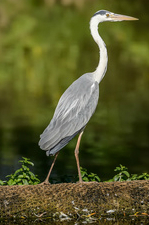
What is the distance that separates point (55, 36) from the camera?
84.1 feet

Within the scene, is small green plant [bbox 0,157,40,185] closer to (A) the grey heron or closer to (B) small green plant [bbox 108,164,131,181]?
(A) the grey heron

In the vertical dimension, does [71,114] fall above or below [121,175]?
above

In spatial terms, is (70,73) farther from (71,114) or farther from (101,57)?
(71,114)

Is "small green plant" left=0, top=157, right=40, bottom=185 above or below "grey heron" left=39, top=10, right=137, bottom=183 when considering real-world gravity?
below

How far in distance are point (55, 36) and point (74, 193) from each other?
19.9 meters

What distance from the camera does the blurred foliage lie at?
38.3 ft

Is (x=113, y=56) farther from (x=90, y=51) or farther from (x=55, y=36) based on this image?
(x=55, y=36)

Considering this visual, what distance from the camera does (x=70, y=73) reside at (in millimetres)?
19953

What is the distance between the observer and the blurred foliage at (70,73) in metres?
11.7

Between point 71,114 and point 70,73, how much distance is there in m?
13.0

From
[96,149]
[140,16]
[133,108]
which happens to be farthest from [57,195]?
[140,16]

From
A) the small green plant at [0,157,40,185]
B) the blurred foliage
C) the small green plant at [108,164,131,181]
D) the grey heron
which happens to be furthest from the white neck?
the blurred foliage

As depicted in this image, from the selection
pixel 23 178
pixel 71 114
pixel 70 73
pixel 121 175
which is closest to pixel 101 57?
pixel 71 114

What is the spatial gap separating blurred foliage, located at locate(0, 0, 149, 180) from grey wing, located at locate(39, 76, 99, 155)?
329 centimetres
